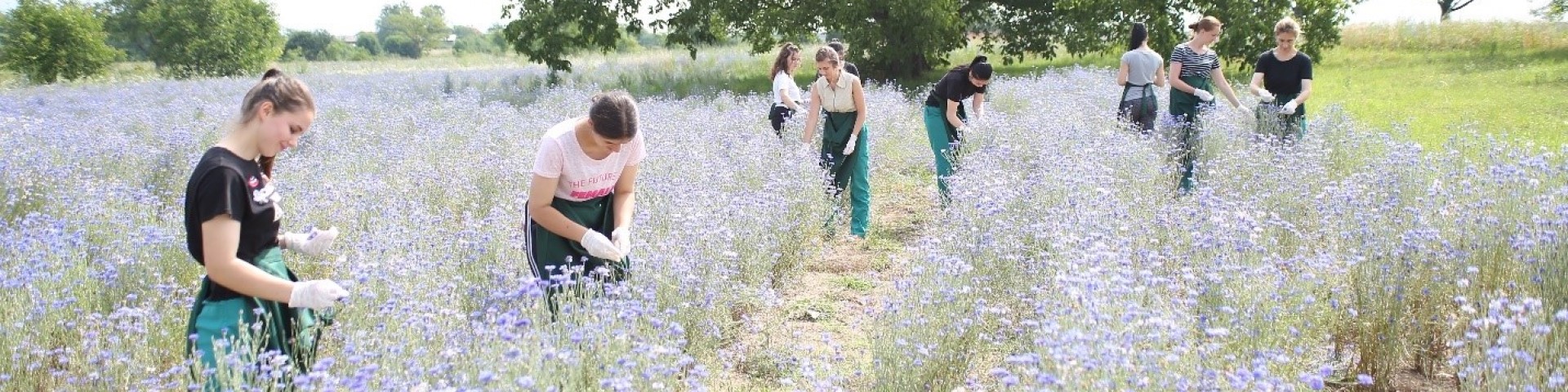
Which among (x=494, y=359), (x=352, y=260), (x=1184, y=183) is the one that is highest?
(x=494, y=359)

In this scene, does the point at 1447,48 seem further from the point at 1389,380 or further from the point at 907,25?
the point at 1389,380

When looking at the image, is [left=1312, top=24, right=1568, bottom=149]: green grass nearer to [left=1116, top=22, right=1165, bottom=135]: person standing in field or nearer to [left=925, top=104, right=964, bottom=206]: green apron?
[left=1116, top=22, right=1165, bottom=135]: person standing in field

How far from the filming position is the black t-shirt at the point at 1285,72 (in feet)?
21.9

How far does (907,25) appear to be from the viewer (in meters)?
17.2

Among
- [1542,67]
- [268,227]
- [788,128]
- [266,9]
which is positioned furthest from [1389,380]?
[266,9]

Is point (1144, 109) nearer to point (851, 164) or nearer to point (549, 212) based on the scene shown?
point (851, 164)

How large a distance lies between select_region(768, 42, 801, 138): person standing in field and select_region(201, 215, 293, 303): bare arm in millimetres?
5106

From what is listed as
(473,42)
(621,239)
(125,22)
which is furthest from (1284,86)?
(473,42)

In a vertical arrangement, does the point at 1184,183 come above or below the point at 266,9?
above

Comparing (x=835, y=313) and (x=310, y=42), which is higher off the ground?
(x=835, y=313)

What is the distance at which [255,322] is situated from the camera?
269 cm

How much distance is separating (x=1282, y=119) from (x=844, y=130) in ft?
9.12

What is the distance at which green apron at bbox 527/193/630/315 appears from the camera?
11.5 ft

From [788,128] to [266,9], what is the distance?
44939 millimetres
